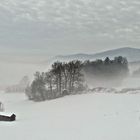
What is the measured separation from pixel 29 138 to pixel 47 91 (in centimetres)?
6716

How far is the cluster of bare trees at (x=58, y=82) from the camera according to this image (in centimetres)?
9506

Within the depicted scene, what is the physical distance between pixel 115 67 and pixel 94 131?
102067mm

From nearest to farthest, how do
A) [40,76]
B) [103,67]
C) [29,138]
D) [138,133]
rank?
1. [138,133]
2. [29,138]
3. [40,76]
4. [103,67]

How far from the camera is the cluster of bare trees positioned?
95062mm

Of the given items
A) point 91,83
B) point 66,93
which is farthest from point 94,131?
point 91,83

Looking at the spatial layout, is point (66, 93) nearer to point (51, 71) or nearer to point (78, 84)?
point (78, 84)

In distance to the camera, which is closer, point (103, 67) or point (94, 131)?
point (94, 131)

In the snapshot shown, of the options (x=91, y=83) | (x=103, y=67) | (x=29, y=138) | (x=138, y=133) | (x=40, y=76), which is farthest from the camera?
(x=103, y=67)

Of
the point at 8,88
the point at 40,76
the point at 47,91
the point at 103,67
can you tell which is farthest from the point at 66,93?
the point at 8,88

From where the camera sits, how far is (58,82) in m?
99.9

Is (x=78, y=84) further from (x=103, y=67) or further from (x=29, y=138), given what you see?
(x=29, y=138)

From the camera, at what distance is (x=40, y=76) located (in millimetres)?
101312

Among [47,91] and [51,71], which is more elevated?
[51,71]

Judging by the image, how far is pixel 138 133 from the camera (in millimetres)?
24969
